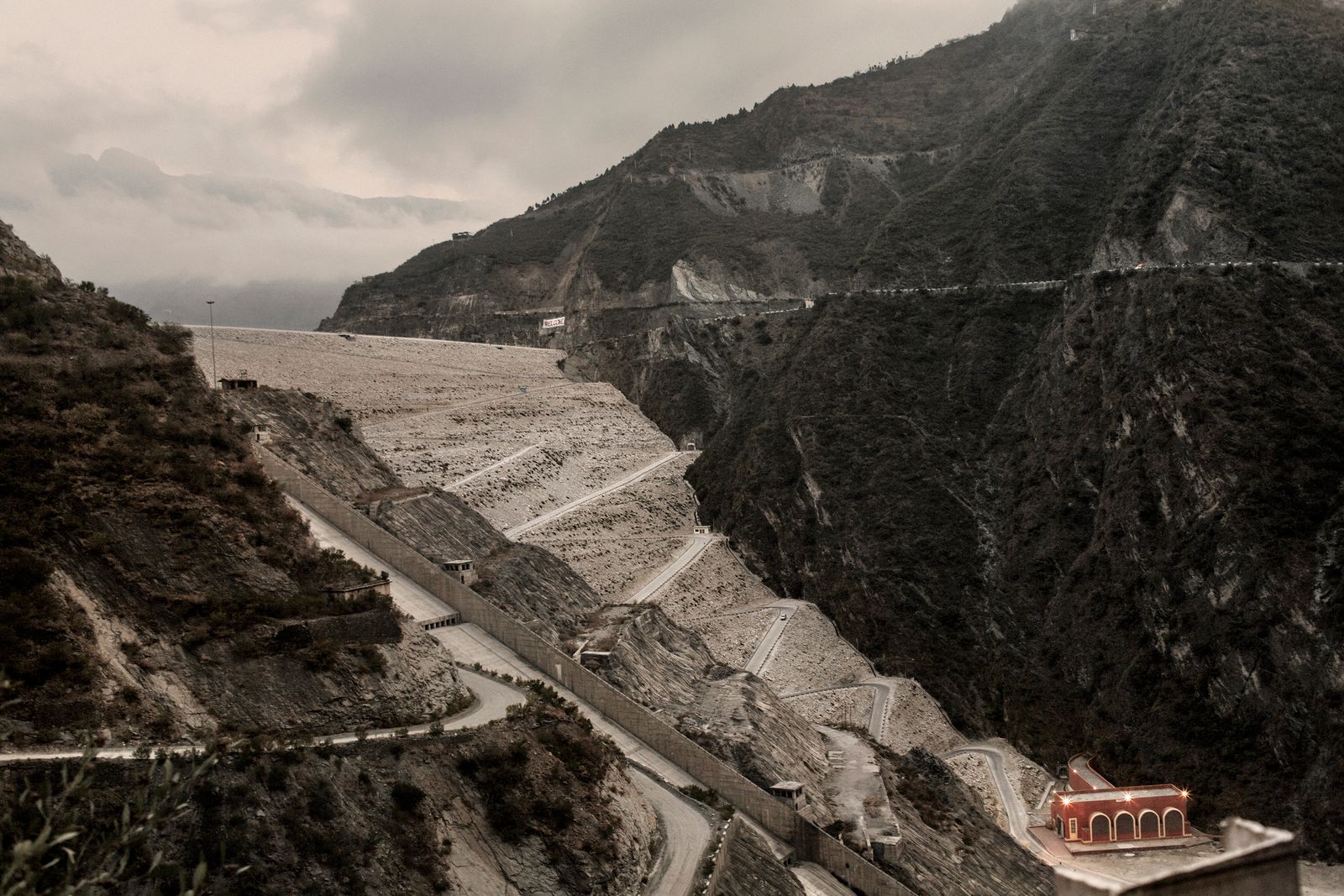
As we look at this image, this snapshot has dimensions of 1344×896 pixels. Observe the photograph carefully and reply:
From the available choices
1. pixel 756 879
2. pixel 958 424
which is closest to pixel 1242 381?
pixel 958 424

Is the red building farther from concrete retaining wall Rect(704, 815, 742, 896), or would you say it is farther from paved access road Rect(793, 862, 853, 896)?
concrete retaining wall Rect(704, 815, 742, 896)

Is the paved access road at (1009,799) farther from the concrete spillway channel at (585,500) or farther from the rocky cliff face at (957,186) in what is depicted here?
the rocky cliff face at (957,186)

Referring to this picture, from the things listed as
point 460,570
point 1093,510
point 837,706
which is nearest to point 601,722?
point 460,570

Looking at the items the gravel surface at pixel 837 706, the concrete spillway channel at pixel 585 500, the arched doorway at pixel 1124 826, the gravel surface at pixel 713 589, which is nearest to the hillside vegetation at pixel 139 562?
the arched doorway at pixel 1124 826

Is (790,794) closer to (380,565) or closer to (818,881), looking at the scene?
(818,881)

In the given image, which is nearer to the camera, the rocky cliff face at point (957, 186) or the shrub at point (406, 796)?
the shrub at point (406, 796)

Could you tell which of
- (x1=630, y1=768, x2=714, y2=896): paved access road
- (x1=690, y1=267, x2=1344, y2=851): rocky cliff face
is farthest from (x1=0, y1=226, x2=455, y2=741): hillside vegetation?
(x1=690, y1=267, x2=1344, y2=851): rocky cliff face
